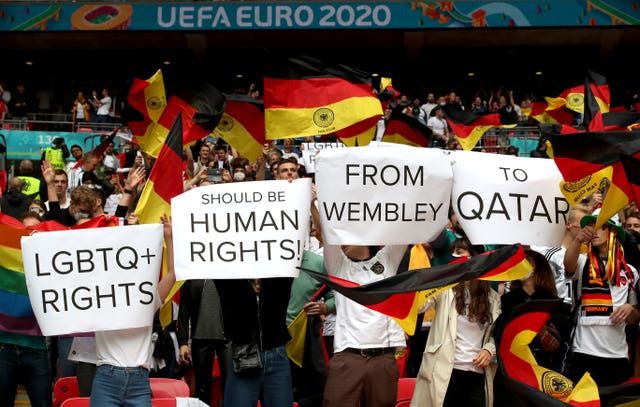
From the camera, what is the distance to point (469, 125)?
12891mm

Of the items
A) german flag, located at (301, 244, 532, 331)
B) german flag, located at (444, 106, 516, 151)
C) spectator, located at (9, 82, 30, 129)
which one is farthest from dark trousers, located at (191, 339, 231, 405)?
spectator, located at (9, 82, 30, 129)

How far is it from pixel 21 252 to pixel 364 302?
2646mm

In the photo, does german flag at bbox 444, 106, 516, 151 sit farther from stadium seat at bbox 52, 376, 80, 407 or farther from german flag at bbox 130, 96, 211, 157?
stadium seat at bbox 52, 376, 80, 407

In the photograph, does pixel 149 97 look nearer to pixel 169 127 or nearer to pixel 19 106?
pixel 169 127

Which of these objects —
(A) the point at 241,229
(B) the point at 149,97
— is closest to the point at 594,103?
(A) the point at 241,229

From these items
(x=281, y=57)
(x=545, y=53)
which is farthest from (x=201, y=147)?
(x=545, y=53)

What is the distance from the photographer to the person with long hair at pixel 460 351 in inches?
277

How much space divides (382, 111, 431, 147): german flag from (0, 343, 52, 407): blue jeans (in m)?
5.74

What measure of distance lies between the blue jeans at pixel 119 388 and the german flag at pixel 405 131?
20.2 ft

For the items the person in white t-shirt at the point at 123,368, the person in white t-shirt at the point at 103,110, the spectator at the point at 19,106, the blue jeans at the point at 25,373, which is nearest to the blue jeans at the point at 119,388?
the person in white t-shirt at the point at 123,368

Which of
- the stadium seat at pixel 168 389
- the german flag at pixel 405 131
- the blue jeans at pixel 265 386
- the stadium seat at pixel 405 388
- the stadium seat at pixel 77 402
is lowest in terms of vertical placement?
the stadium seat at pixel 405 388

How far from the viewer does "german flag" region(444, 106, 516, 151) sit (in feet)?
41.5

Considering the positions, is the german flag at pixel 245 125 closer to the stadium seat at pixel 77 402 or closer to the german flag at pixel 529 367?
the stadium seat at pixel 77 402

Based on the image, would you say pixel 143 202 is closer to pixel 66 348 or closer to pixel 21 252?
pixel 21 252
